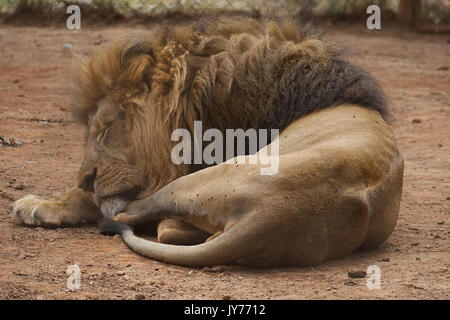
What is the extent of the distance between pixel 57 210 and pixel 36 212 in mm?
104

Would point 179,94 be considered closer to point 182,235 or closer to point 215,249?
point 182,235

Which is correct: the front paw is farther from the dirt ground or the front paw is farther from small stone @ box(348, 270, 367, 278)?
small stone @ box(348, 270, 367, 278)

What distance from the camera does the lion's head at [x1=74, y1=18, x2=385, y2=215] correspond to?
155 inches

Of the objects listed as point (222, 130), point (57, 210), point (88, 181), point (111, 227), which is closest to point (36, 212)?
point (57, 210)

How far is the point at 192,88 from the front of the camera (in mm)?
3945

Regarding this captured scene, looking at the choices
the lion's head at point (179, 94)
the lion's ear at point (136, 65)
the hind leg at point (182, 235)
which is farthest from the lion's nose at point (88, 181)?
the hind leg at point (182, 235)

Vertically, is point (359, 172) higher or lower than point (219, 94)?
lower

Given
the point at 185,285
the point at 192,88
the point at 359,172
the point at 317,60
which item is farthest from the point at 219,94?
the point at 185,285

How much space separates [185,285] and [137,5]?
6.94 meters

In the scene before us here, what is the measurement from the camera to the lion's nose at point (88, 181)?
13.1 ft

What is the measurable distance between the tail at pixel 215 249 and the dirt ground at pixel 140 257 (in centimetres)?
4

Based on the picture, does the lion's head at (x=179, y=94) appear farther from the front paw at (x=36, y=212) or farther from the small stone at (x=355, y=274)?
the small stone at (x=355, y=274)

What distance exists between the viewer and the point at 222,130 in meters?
3.94

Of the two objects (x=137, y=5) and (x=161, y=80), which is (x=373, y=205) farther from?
(x=137, y=5)
